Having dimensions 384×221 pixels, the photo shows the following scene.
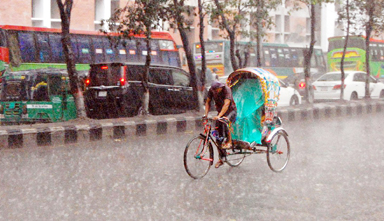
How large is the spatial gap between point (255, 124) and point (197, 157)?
1485 mm

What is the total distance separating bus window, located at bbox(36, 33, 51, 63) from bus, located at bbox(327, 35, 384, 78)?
21984 millimetres

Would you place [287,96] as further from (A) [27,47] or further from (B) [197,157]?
(B) [197,157]

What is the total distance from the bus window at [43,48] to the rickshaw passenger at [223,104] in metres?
15.3

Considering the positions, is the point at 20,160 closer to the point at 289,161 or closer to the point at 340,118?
the point at 289,161

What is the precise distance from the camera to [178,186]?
775 cm

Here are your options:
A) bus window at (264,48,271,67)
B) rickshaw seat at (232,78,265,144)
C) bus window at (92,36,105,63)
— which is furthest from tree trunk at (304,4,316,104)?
rickshaw seat at (232,78,265,144)

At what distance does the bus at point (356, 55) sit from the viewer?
39344 millimetres

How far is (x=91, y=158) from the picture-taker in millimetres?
10695

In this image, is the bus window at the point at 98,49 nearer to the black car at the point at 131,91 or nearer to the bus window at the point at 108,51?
the bus window at the point at 108,51

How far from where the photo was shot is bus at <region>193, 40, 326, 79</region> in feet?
111

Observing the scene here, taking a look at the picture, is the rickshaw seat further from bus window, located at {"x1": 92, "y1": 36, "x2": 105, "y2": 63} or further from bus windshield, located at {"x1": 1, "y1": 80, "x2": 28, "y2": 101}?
bus window, located at {"x1": 92, "y1": 36, "x2": 105, "y2": 63}

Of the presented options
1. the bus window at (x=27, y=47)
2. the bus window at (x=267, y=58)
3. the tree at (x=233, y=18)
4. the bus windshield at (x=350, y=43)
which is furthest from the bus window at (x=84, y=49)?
the bus windshield at (x=350, y=43)

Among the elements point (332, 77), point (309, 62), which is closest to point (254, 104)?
point (309, 62)

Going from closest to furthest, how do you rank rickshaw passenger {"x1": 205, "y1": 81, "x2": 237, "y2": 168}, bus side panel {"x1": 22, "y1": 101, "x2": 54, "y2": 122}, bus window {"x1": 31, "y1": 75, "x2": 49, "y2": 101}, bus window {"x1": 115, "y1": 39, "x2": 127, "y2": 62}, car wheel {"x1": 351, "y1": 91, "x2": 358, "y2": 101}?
rickshaw passenger {"x1": 205, "y1": 81, "x2": 237, "y2": 168}
bus side panel {"x1": 22, "y1": 101, "x2": 54, "y2": 122}
bus window {"x1": 31, "y1": 75, "x2": 49, "y2": 101}
bus window {"x1": 115, "y1": 39, "x2": 127, "y2": 62}
car wheel {"x1": 351, "y1": 91, "x2": 358, "y2": 101}
